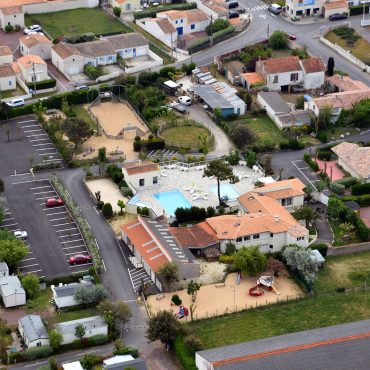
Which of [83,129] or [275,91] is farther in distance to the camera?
[275,91]

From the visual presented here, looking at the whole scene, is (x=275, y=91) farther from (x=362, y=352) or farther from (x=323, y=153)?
(x=362, y=352)

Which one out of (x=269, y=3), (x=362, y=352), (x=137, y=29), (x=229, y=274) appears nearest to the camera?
(x=362, y=352)

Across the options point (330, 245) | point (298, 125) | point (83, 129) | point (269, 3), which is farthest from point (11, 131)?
point (269, 3)

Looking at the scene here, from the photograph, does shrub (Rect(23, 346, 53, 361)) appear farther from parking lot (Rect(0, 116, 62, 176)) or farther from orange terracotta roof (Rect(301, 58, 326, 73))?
orange terracotta roof (Rect(301, 58, 326, 73))

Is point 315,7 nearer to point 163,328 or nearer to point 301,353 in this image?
point 163,328

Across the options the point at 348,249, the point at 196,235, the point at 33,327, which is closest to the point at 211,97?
the point at 196,235
